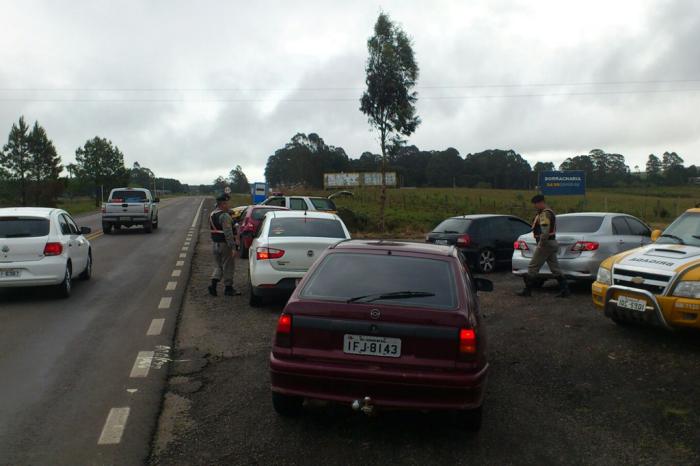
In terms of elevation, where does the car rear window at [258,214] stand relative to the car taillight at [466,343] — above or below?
above

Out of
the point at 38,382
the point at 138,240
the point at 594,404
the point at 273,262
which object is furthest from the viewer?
the point at 138,240

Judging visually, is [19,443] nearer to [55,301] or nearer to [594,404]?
[594,404]

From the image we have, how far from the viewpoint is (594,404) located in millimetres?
Result: 5551

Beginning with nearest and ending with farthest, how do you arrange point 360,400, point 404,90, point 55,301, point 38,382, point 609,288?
1. point 360,400
2. point 38,382
3. point 609,288
4. point 55,301
5. point 404,90

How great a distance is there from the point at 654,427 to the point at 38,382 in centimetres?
539

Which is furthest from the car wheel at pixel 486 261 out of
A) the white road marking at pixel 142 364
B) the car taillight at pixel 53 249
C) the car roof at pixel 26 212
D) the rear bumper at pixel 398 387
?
the rear bumper at pixel 398 387

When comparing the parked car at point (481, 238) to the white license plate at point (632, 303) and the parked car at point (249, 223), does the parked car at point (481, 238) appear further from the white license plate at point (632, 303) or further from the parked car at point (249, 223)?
the white license plate at point (632, 303)

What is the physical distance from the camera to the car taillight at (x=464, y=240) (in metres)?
14.3

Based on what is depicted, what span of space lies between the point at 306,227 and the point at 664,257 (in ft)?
17.7

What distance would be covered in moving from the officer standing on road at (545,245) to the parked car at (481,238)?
139 inches

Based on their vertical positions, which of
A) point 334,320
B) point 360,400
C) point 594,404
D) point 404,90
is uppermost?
point 404,90

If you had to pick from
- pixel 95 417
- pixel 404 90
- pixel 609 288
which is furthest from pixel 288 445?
pixel 404 90

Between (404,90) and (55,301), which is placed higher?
(404,90)

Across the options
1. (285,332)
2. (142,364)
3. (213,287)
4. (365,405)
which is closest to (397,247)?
(285,332)
